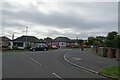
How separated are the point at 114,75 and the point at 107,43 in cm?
2248

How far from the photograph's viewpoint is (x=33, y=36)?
3917 inches

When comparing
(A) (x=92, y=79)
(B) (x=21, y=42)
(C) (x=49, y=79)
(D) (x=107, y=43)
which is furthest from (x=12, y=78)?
(B) (x=21, y=42)

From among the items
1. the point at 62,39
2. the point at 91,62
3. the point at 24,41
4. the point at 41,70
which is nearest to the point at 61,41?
the point at 62,39

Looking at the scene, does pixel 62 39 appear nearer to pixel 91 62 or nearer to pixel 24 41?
pixel 24 41

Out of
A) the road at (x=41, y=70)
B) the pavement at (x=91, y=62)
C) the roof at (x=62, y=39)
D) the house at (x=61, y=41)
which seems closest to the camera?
the road at (x=41, y=70)

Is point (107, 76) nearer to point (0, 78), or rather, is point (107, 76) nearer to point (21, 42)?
point (0, 78)

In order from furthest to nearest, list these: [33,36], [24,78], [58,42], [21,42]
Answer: [58,42] → [33,36] → [21,42] → [24,78]

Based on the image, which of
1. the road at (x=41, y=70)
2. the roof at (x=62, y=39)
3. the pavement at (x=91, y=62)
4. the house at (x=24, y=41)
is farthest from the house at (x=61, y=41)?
the road at (x=41, y=70)

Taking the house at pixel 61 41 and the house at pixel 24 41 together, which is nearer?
the house at pixel 24 41

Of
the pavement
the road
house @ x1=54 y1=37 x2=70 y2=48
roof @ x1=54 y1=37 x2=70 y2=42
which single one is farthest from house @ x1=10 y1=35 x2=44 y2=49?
the road

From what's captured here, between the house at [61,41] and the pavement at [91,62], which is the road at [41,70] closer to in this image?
the pavement at [91,62]

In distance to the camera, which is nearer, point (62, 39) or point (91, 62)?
point (91, 62)

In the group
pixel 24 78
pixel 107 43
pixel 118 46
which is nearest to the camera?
pixel 24 78

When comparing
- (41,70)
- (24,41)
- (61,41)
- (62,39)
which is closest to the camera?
(41,70)
